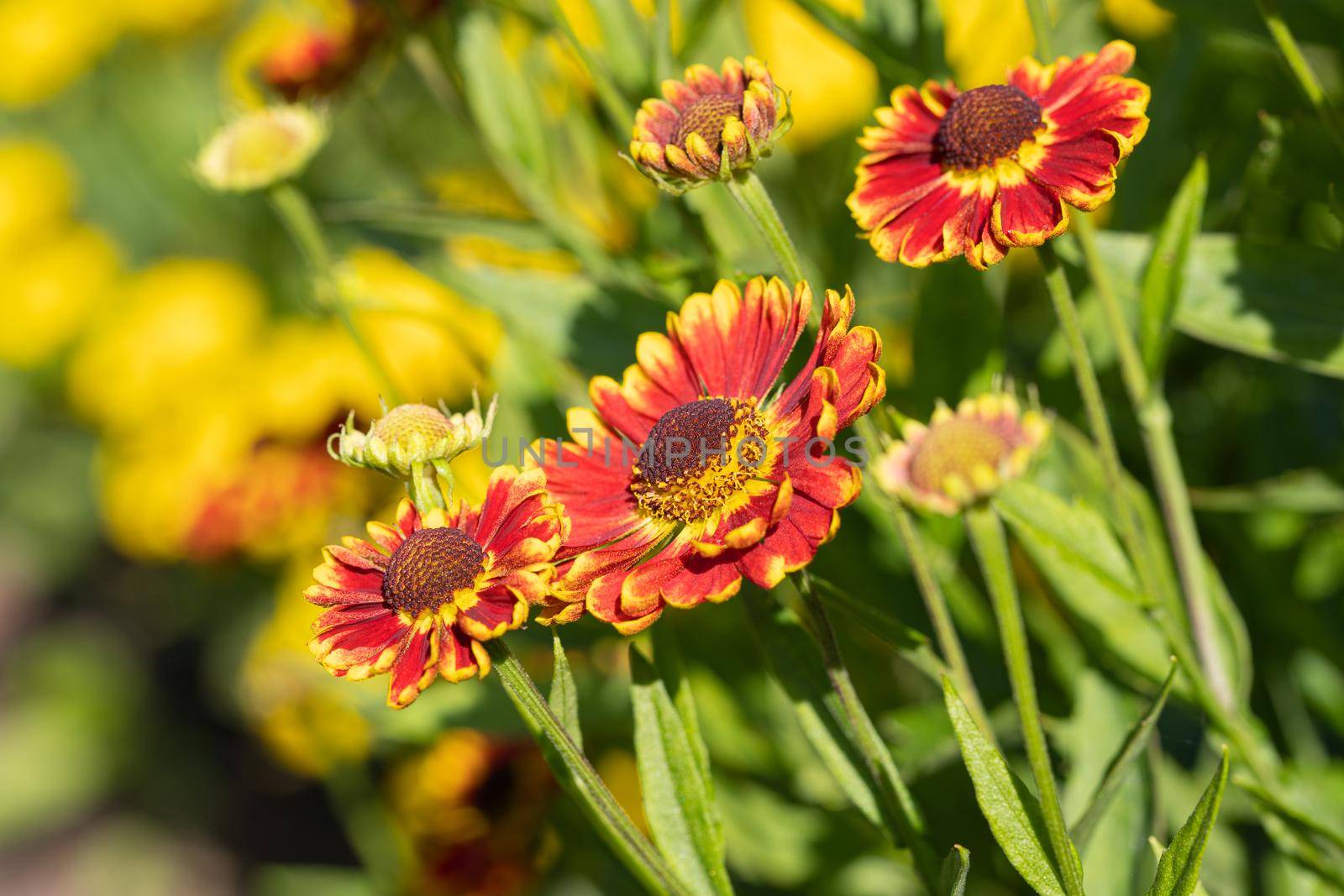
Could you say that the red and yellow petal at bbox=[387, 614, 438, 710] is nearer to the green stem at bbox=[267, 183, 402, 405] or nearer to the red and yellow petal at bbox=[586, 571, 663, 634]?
the red and yellow petal at bbox=[586, 571, 663, 634]

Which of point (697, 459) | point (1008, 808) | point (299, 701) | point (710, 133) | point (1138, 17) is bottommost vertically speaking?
point (299, 701)

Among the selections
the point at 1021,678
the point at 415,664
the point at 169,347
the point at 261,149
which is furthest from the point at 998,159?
the point at 169,347

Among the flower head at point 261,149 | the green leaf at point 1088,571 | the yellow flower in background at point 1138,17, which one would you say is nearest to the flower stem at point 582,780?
the green leaf at point 1088,571

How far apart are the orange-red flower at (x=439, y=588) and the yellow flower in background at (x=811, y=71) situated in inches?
30.3

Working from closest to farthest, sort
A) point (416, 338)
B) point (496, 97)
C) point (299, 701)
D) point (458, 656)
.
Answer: point (458, 656) → point (496, 97) → point (299, 701) → point (416, 338)

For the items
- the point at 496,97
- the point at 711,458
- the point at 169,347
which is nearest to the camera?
the point at 711,458

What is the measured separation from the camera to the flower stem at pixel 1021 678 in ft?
1.51

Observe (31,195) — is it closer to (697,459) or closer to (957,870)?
(697,459)

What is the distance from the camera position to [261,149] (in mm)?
880

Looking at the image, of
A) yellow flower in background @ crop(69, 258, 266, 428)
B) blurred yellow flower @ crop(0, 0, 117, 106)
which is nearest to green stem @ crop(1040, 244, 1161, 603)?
yellow flower in background @ crop(69, 258, 266, 428)

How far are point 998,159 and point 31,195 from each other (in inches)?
85.5

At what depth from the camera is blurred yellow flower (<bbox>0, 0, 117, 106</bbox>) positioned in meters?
2.24

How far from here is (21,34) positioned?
2.26 m

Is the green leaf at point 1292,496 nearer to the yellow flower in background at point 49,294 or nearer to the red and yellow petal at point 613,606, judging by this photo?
the red and yellow petal at point 613,606
